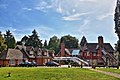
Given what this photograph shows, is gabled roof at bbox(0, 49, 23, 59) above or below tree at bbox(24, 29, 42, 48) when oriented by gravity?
below

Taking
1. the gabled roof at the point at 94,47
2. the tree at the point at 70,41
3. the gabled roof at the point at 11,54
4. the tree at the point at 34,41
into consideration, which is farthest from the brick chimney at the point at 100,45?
the tree at the point at 34,41

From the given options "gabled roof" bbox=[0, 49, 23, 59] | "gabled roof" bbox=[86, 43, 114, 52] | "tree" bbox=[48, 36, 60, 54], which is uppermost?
"tree" bbox=[48, 36, 60, 54]

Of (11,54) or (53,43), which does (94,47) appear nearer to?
(11,54)

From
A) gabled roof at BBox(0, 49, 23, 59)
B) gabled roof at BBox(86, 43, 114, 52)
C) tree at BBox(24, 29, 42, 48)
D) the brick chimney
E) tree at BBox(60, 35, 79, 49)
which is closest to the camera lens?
gabled roof at BBox(0, 49, 23, 59)

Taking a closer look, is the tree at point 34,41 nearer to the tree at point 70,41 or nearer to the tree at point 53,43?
the tree at point 53,43

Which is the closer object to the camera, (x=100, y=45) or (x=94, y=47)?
(x=100, y=45)

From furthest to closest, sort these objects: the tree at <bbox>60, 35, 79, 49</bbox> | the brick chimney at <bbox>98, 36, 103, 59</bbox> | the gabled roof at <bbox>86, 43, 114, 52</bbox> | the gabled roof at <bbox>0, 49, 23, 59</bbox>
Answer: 1. the tree at <bbox>60, 35, 79, 49</bbox>
2. the gabled roof at <bbox>86, 43, 114, 52</bbox>
3. the brick chimney at <bbox>98, 36, 103, 59</bbox>
4. the gabled roof at <bbox>0, 49, 23, 59</bbox>

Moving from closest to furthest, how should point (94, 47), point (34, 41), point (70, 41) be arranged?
point (94, 47) → point (34, 41) → point (70, 41)

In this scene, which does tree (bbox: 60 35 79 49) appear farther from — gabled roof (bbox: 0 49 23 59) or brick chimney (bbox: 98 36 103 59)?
gabled roof (bbox: 0 49 23 59)

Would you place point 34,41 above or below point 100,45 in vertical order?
above

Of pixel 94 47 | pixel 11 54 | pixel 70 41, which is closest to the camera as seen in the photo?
pixel 11 54

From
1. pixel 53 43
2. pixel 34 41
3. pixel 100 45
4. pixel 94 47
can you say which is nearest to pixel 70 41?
pixel 53 43

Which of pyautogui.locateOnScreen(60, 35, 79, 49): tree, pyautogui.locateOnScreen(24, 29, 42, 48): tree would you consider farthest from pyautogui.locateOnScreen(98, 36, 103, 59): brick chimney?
pyautogui.locateOnScreen(24, 29, 42, 48): tree

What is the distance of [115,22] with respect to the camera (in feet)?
102
